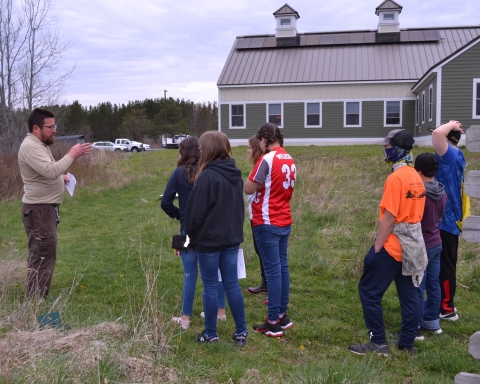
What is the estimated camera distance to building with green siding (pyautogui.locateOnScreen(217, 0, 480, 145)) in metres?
27.9

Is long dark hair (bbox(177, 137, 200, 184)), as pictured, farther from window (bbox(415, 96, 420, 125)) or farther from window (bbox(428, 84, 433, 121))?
window (bbox(415, 96, 420, 125))

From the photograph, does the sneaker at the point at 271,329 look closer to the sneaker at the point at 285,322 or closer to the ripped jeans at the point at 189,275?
the sneaker at the point at 285,322

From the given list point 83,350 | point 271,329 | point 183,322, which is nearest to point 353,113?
point 271,329

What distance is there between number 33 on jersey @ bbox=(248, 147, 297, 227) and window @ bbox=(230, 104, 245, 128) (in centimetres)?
2483

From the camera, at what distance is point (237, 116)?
96.9 ft

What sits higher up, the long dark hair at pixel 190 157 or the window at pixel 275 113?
the window at pixel 275 113

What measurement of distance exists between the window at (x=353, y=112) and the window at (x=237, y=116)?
561cm

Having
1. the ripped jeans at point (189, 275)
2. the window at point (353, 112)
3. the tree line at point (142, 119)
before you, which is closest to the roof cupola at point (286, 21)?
the window at point (353, 112)

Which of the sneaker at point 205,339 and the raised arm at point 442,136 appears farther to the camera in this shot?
the raised arm at point 442,136

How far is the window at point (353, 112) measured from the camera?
2845cm

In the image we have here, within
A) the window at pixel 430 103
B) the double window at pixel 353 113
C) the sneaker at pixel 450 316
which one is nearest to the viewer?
the sneaker at pixel 450 316

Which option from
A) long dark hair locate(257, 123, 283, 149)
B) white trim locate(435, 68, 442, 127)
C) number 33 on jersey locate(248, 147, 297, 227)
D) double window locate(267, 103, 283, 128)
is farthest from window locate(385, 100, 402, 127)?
number 33 on jersey locate(248, 147, 297, 227)

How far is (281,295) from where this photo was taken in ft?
16.6

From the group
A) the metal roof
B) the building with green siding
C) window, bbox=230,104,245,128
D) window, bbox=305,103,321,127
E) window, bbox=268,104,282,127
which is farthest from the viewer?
window, bbox=230,104,245,128
